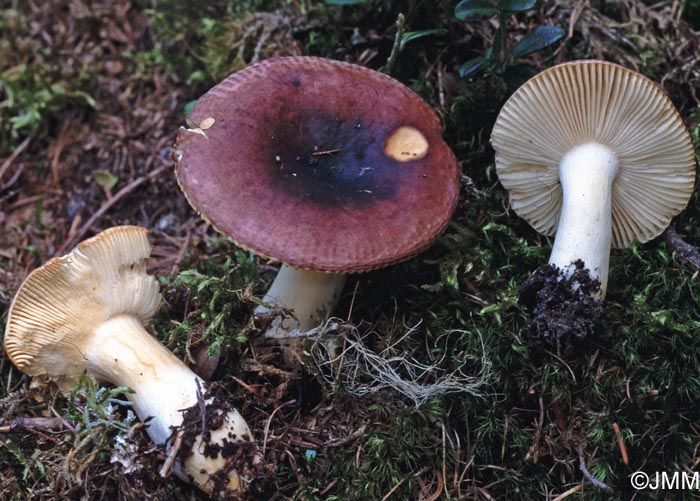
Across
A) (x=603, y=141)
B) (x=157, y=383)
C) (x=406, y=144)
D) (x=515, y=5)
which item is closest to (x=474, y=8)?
(x=515, y=5)

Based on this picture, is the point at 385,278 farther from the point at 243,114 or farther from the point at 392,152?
the point at 243,114

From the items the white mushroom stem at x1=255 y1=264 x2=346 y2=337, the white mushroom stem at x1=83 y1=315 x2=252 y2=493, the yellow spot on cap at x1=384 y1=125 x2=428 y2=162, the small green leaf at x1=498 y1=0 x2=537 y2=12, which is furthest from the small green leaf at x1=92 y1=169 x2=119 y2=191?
the small green leaf at x1=498 y1=0 x2=537 y2=12

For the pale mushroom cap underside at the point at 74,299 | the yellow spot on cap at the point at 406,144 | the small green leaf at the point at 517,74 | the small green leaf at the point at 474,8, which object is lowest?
the pale mushroom cap underside at the point at 74,299

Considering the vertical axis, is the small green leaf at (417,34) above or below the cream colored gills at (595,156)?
above

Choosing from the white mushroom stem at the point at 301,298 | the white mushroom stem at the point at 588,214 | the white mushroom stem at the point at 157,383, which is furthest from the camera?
the white mushroom stem at the point at 301,298

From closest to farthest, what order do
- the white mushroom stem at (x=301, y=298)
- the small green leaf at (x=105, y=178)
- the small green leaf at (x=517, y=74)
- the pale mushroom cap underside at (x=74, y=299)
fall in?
the pale mushroom cap underside at (x=74, y=299) < the white mushroom stem at (x=301, y=298) < the small green leaf at (x=517, y=74) < the small green leaf at (x=105, y=178)

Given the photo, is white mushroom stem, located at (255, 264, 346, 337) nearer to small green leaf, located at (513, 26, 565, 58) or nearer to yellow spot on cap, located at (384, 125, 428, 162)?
yellow spot on cap, located at (384, 125, 428, 162)

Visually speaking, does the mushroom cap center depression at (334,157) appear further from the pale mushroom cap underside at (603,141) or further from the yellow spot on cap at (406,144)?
the pale mushroom cap underside at (603,141)

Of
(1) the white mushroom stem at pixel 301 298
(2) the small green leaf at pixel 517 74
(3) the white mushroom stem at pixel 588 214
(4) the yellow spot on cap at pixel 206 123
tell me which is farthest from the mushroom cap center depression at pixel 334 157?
(3) the white mushroom stem at pixel 588 214
